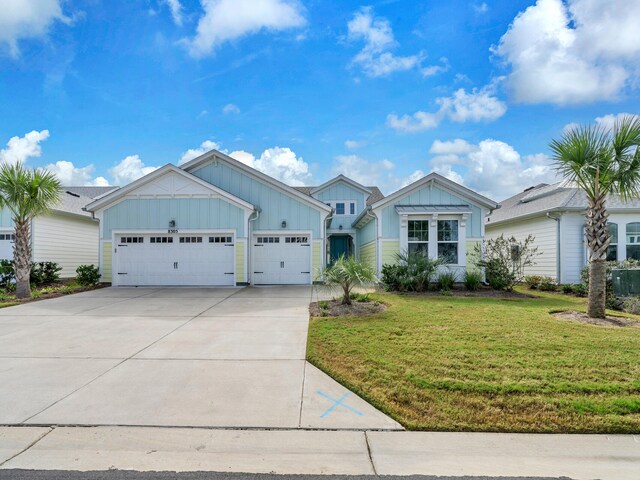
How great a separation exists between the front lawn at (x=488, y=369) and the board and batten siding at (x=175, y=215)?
8029 millimetres

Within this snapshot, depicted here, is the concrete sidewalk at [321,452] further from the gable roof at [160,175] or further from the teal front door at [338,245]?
the teal front door at [338,245]

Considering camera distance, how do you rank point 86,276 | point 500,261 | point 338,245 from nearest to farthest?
1. point 500,261
2. point 86,276
3. point 338,245

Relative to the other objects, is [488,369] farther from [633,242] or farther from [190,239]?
[633,242]

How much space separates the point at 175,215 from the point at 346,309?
8.99 metres

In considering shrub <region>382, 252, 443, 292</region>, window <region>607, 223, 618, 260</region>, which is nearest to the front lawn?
shrub <region>382, 252, 443, 292</region>

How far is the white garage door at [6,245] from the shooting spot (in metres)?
15.3

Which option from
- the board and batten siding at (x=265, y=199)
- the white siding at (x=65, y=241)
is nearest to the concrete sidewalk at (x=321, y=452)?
the board and batten siding at (x=265, y=199)

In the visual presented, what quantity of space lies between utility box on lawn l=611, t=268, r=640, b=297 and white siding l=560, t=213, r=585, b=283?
4198mm

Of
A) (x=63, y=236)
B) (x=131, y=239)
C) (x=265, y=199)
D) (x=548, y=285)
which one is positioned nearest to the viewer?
(x=548, y=285)

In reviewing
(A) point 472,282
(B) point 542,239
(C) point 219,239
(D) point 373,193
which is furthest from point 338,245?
(B) point 542,239

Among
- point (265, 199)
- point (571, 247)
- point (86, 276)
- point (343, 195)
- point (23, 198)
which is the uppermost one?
point (343, 195)

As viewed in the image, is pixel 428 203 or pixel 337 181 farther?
pixel 337 181

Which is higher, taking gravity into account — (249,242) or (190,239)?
(190,239)

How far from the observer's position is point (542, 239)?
15.3 metres
